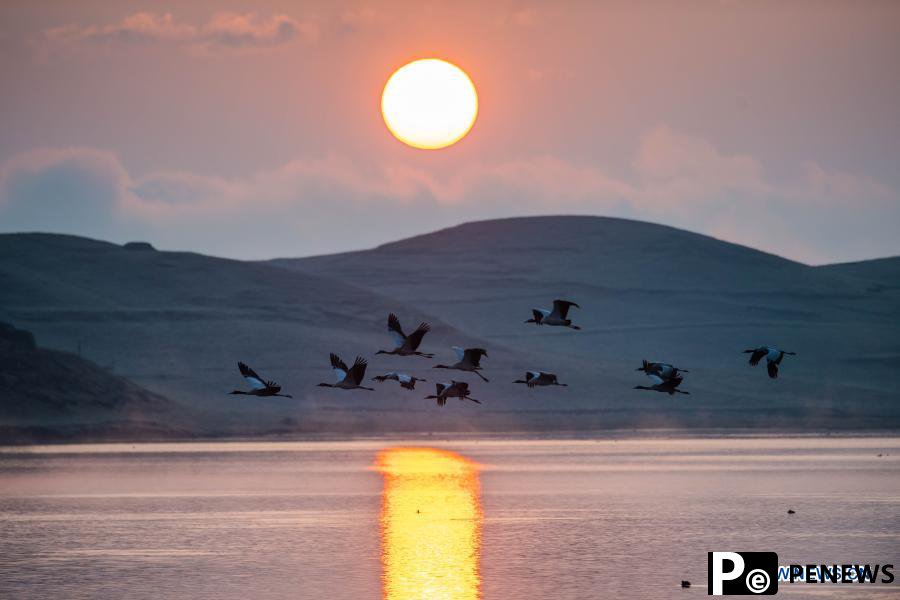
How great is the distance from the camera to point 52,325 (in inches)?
7589

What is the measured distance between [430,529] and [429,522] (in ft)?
9.85

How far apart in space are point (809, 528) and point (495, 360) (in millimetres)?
132926

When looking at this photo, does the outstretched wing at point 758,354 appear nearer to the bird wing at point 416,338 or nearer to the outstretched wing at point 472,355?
the outstretched wing at point 472,355

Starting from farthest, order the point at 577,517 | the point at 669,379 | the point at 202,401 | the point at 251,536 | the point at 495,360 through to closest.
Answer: the point at 495,360 → the point at 202,401 → the point at 577,517 → the point at 251,536 → the point at 669,379

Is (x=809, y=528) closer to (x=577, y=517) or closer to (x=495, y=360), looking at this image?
(x=577, y=517)

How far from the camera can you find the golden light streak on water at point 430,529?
1997 inches

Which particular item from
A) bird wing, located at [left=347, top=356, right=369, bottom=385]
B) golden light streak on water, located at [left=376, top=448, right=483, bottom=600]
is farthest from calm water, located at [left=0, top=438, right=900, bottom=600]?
bird wing, located at [left=347, top=356, right=369, bottom=385]

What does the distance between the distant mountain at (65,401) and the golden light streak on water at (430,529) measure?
38546 mm

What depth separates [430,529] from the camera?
68.2 metres

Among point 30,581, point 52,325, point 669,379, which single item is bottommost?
point 30,581

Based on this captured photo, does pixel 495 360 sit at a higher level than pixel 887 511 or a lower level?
higher

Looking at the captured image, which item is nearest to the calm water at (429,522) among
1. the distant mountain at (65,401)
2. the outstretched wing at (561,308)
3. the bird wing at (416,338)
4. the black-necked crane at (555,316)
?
the bird wing at (416,338)

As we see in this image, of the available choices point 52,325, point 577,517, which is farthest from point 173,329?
point 577,517

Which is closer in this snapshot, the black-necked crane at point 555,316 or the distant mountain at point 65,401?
the black-necked crane at point 555,316
